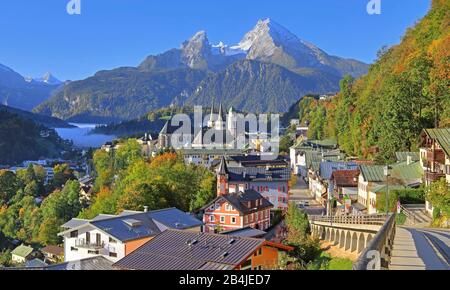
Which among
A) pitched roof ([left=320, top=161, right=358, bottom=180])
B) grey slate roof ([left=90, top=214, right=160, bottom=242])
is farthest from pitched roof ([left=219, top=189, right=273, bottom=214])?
grey slate roof ([left=90, top=214, right=160, bottom=242])

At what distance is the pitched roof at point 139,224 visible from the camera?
28.4 metres

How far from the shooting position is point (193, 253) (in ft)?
62.1

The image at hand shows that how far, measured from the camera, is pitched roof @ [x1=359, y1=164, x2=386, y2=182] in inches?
1230

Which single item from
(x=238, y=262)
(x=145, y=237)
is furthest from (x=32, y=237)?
(x=238, y=262)

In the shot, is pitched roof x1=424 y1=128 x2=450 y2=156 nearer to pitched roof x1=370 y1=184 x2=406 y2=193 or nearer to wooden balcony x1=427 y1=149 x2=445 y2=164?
wooden balcony x1=427 y1=149 x2=445 y2=164

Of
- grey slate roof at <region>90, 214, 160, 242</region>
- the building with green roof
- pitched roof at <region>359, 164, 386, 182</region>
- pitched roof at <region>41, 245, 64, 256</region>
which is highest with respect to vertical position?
pitched roof at <region>359, 164, 386, 182</region>


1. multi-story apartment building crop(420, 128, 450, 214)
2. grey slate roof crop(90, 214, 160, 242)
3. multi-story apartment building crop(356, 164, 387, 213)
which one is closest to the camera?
multi-story apartment building crop(420, 128, 450, 214)

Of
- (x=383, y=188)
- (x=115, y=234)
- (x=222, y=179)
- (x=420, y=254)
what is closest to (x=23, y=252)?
(x=222, y=179)

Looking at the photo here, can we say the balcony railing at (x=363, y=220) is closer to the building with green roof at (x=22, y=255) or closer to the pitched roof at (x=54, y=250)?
the pitched roof at (x=54, y=250)

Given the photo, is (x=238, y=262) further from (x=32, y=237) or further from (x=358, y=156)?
(x=32, y=237)

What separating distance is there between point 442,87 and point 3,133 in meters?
144

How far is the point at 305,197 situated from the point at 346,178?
39.4ft

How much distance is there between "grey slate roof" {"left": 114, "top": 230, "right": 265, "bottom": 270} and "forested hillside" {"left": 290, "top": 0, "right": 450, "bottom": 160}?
18.1m

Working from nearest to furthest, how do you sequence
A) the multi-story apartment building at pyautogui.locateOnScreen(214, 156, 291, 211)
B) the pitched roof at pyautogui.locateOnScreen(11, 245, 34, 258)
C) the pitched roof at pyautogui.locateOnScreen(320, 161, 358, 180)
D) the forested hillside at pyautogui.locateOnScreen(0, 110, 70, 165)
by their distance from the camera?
the pitched roof at pyautogui.locateOnScreen(320, 161, 358, 180)
the pitched roof at pyautogui.locateOnScreen(11, 245, 34, 258)
the multi-story apartment building at pyautogui.locateOnScreen(214, 156, 291, 211)
the forested hillside at pyautogui.locateOnScreen(0, 110, 70, 165)
